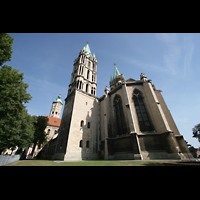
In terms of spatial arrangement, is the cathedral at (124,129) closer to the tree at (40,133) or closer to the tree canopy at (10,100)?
the tree canopy at (10,100)

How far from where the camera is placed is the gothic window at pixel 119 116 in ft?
54.6

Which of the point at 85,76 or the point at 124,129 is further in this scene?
the point at 85,76

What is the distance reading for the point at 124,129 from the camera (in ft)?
53.5

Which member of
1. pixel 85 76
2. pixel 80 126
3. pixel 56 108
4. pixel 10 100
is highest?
pixel 56 108

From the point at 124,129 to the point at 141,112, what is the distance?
394cm

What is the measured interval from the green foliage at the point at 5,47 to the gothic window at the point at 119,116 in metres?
16.1

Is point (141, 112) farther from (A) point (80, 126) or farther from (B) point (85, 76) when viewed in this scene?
(B) point (85, 76)

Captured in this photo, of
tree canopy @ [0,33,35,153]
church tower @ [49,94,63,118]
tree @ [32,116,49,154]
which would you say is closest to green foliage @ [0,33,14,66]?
tree canopy @ [0,33,35,153]

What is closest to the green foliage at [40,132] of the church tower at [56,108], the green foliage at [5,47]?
the green foliage at [5,47]

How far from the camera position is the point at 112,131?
17.3m

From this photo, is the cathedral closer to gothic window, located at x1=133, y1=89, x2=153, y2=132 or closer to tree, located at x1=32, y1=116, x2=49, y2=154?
gothic window, located at x1=133, y1=89, x2=153, y2=132

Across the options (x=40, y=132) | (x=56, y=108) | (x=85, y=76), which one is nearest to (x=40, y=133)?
(x=40, y=132)
